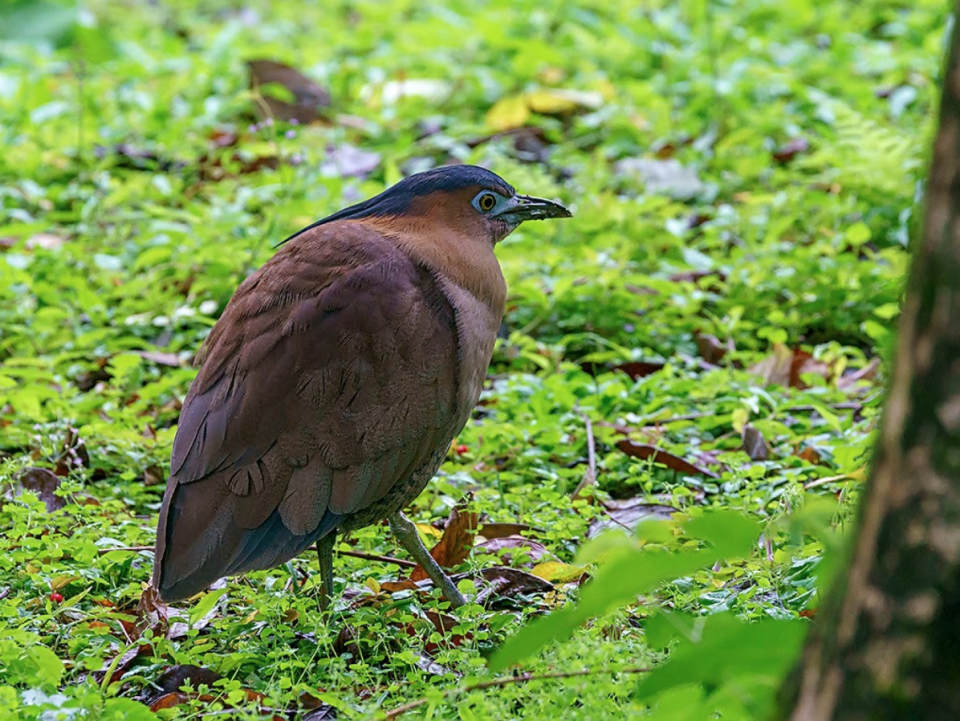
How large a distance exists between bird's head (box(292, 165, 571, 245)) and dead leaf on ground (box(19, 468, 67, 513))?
1.32 meters

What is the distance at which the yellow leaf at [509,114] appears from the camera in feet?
26.5

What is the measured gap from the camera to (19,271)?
5738mm

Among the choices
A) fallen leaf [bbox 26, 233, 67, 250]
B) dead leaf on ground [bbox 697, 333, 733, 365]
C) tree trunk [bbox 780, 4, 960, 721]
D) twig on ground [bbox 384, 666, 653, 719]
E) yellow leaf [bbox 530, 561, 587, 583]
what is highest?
tree trunk [bbox 780, 4, 960, 721]

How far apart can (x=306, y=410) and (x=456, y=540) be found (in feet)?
2.50

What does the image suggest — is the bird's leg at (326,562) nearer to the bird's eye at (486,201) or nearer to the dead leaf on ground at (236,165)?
the bird's eye at (486,201)

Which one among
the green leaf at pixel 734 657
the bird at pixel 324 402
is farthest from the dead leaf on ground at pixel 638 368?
the green leaf at pixel 734 657

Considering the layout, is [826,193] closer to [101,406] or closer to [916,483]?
[101,406]

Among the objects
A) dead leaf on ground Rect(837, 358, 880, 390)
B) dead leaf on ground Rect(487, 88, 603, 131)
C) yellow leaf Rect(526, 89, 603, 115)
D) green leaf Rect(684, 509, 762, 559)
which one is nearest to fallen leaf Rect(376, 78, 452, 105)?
dead leaf on ground Rect(487, 88, 603, 131)

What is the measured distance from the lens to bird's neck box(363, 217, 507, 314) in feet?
13.0

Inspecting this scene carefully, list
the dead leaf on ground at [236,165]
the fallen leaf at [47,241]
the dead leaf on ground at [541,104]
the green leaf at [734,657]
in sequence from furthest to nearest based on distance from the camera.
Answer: the dead leaf on ground at [541,104], the dead leaf on ground at [236,165], the fallen leaf at [47,241], the green leaf at [734,657]

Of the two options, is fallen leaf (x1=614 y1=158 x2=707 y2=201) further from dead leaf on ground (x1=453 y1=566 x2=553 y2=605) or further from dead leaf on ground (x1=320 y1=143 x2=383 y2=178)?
dead leaf on ground (x1=453 y1=566 x2=553 y2=605)

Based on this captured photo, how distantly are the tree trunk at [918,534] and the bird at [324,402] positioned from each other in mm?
2108

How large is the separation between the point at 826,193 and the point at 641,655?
429cm

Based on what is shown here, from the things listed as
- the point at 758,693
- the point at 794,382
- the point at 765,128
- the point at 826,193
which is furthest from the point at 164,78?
the point at 758,693
